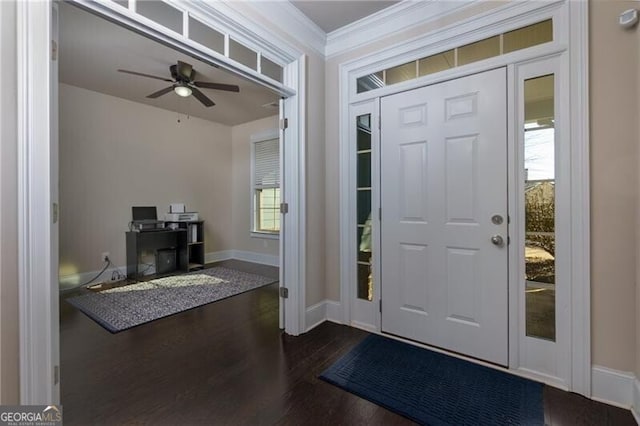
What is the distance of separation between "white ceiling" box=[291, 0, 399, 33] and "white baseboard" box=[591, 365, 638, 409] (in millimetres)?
2859

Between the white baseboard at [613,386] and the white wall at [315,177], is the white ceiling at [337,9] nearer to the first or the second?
the white wall at [315,177]

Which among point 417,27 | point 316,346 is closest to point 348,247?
point 316,346

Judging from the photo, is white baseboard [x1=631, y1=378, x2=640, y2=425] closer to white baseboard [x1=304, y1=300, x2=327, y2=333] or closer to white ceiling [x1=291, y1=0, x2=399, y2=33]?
white baseboard [x1=304, y1=300, x2=327, y2=333]

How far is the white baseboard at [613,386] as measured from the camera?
1590mm

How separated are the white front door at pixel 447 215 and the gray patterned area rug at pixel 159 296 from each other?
2122 mm

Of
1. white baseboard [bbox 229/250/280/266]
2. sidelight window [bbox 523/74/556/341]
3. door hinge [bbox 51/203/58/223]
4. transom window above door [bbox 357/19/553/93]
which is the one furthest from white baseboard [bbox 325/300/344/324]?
white baseboard [bbox 229/250/280/266]

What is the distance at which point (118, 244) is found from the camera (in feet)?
14.4

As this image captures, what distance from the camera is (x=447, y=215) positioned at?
220 centimetres

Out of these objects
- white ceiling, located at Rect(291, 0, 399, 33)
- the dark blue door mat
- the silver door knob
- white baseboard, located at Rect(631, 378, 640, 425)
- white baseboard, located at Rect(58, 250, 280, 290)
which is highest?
white ceiling, located at Rect(291, 0, 399, 33)

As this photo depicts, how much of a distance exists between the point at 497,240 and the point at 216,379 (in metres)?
2.08

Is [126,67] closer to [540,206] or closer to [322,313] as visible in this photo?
[322,313]

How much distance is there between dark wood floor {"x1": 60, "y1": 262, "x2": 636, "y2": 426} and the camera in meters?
1.54

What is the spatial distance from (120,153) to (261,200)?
236cm

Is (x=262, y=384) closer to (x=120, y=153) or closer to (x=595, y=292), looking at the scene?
(x=595, y=292)
